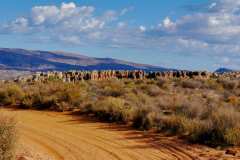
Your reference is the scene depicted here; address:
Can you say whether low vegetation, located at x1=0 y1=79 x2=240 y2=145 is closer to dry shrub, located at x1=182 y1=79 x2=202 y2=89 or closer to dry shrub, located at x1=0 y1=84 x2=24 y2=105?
dry shrub, located at x1=0 y1=84 x2=24 y2=105

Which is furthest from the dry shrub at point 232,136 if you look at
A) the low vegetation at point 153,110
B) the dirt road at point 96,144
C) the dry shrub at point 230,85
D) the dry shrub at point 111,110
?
the dry shrub at point 230,85

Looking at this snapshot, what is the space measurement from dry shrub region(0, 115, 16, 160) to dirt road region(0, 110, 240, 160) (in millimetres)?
2271

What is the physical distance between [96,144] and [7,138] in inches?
212

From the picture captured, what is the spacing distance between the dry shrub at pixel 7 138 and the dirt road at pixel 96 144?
2271 millimetres

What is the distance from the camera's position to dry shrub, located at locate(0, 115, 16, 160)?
1284 cm

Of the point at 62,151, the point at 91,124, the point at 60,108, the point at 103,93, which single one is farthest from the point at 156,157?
the point at 103,93

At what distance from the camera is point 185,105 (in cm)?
2434

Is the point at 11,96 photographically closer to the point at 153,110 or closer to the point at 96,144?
the point at 153,110

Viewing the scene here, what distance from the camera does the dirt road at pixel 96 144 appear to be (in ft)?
53.0

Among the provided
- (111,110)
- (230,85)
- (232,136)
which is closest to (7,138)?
(232,136)

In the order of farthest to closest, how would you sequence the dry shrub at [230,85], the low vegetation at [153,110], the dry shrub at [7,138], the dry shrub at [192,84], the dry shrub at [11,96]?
1. the dry shrub at [192,84]
2. the dry shrub at [230,85]
3. the dry shrub at [11,96]
4. the low vegetation at [153,110]
5. the dry shrub at [7,138]

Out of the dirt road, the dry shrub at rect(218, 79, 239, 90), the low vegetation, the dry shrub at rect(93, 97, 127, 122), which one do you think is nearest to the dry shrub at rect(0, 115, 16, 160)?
the dirt road

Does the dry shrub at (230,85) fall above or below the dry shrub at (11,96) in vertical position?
above

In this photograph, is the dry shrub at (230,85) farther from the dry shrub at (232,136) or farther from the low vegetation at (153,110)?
the dry shrub at (232,136)
